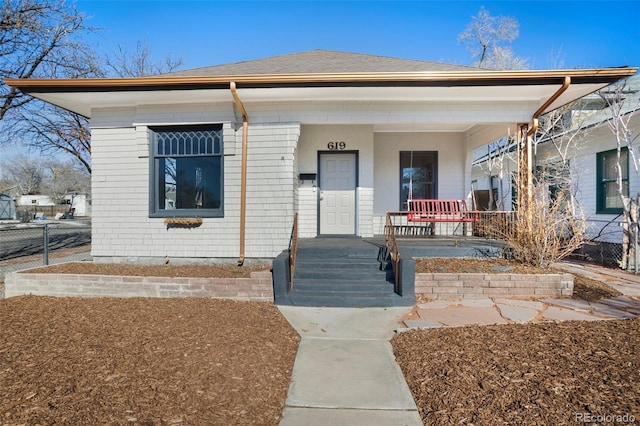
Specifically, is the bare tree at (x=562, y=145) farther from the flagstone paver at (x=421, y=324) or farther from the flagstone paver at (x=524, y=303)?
the flagstone paver at (x=421, y=324)

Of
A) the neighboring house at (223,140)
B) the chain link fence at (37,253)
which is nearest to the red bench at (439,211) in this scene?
the neighboring house at (223,140)

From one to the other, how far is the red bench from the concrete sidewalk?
3581 mm

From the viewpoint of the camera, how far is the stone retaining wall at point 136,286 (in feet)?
16.4

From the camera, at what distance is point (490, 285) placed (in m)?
5.01

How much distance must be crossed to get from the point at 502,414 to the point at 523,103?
6385 millimetres

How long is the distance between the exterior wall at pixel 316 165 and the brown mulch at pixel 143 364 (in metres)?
3.51

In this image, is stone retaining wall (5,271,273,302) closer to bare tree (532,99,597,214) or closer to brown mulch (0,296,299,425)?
brown mulch (0,296,299,425)

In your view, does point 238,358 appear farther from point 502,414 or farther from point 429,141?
point 429,141

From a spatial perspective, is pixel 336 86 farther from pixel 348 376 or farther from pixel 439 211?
pixel 348 376

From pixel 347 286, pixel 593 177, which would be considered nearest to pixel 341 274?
pixel 347 286

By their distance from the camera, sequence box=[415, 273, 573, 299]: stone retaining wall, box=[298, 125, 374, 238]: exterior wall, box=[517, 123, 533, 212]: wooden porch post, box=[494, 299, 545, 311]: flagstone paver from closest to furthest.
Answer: box=[494, 299, 545, 311]: flagstone paver
box=[415, 273, 573, 299]: stone retaining wall
box=[517, 123, 533, 212]: wooden porch post
box=[298, 125, 374, 238]: exterior wall

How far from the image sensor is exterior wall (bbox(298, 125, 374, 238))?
7766 mm

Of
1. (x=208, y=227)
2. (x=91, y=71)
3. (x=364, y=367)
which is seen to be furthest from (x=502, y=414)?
(x=91, y=71)

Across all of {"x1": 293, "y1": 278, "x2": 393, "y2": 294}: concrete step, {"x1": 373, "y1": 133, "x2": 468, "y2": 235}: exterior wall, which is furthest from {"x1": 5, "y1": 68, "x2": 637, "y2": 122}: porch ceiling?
{"x1": 293, "y1": 278, "x2": 393, "y2": 294}: concrete step
